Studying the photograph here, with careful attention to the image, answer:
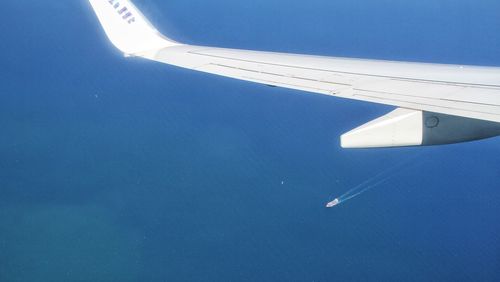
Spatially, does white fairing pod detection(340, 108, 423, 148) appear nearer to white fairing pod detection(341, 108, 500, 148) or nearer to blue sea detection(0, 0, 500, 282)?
white fairing pod detection(341, 108, 500, 148)

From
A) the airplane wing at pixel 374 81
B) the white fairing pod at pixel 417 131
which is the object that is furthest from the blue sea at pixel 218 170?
the white fairing pod at pixel 417 131

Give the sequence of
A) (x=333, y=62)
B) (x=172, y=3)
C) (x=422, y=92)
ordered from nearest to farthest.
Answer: (x=422, y=92) < (x=333, y=62) < (x=172, y=3)

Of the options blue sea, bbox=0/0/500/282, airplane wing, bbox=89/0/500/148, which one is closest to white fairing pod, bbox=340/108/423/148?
airplane wing, bbox=89/0/500/148

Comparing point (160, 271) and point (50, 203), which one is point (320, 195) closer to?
point (160, 271)

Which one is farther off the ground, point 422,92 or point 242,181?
point 242,181

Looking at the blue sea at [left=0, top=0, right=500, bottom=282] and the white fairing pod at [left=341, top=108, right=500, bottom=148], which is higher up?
the blue sea at [left=0, top=0, right=500, bottom=282]

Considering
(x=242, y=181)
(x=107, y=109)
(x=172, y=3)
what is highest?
(x=172, y=3)

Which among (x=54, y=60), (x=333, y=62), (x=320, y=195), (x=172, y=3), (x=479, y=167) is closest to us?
(x=333, y=62)

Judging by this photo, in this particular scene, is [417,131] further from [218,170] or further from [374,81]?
[218,170]

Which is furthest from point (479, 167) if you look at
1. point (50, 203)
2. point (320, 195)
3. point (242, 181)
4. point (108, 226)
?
point (50, 203)
